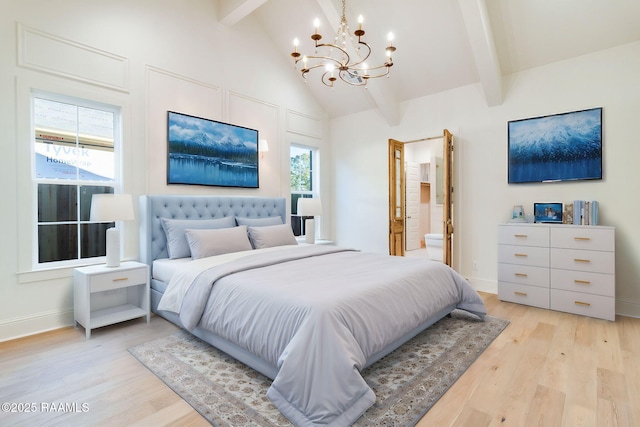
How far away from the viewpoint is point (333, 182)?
5.89 m

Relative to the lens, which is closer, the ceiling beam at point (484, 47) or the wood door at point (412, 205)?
the ceiling beam at point (484, 47)

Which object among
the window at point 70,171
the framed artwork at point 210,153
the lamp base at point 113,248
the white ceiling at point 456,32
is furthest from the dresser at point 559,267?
the window at point 70,171

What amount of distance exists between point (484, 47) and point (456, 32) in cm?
45

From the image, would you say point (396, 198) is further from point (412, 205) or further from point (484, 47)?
point (412, 205)

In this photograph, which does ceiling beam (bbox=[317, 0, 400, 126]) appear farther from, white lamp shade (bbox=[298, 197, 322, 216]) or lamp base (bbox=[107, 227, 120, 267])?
lamp base (bbox=[107, 227, 120, 267])

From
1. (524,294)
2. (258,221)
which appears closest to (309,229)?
(258,221)

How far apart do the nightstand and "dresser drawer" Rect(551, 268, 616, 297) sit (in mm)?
4146

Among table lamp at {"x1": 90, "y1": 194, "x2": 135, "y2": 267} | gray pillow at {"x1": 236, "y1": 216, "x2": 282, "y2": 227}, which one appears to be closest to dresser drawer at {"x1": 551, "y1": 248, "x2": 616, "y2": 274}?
gray pillow at {"x1": 236, "y1": 216, "x2": 282, "y2": 227}

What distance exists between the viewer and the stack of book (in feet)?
11.0

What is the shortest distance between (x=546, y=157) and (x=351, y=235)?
2985mm

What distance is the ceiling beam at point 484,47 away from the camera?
3283mm

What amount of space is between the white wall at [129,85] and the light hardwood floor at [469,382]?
64cm

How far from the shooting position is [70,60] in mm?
2998

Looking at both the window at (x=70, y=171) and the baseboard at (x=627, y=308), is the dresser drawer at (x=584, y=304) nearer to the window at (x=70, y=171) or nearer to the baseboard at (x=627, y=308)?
the baseboard at (x=627, y=308)
